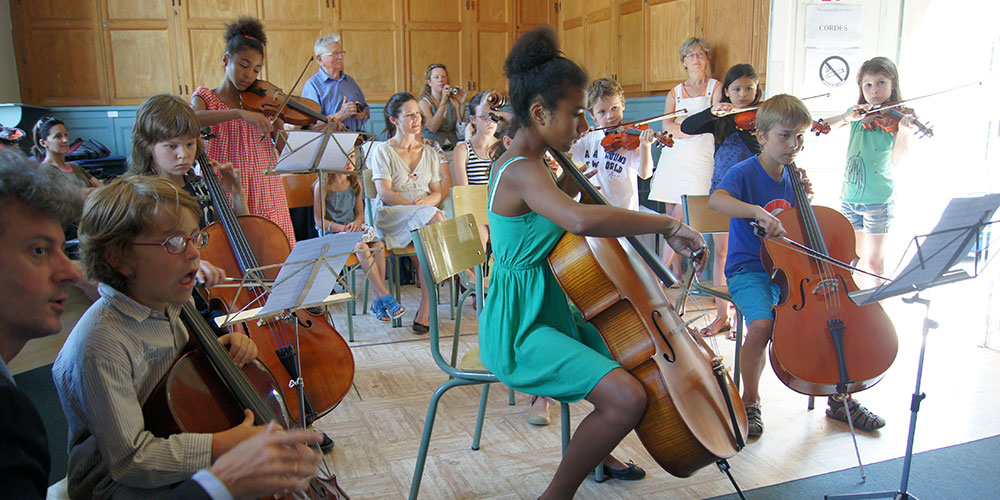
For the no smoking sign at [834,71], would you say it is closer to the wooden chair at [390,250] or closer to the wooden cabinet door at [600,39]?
the wooden cabinet door at [600,39]

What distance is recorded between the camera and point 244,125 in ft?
9.34

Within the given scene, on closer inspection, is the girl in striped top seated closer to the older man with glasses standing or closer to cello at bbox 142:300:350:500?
the older man with glasses standing

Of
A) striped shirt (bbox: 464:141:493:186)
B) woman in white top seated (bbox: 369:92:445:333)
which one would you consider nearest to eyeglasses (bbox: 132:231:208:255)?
woman in white top seated (bbox: 369:92:445:333)

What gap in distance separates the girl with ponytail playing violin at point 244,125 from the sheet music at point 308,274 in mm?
1322

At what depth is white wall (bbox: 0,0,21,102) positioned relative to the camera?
6.22 m

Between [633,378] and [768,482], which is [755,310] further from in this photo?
[633,378]

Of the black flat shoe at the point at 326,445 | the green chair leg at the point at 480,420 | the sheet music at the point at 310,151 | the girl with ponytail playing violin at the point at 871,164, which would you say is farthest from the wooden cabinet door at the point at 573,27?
the black flat shoe at the point at 326,445

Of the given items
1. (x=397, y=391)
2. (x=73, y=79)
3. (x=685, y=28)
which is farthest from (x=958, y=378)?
(x=73, y=79)

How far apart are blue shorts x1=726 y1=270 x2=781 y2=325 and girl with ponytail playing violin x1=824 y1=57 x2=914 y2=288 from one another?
1.57 metres

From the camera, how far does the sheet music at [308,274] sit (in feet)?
4.71

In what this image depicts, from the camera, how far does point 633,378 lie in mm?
1502

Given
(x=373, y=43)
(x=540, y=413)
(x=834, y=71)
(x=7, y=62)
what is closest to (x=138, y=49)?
(x=7, y=62)

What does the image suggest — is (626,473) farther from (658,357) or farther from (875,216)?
(875,216)

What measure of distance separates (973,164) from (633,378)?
354 cm
